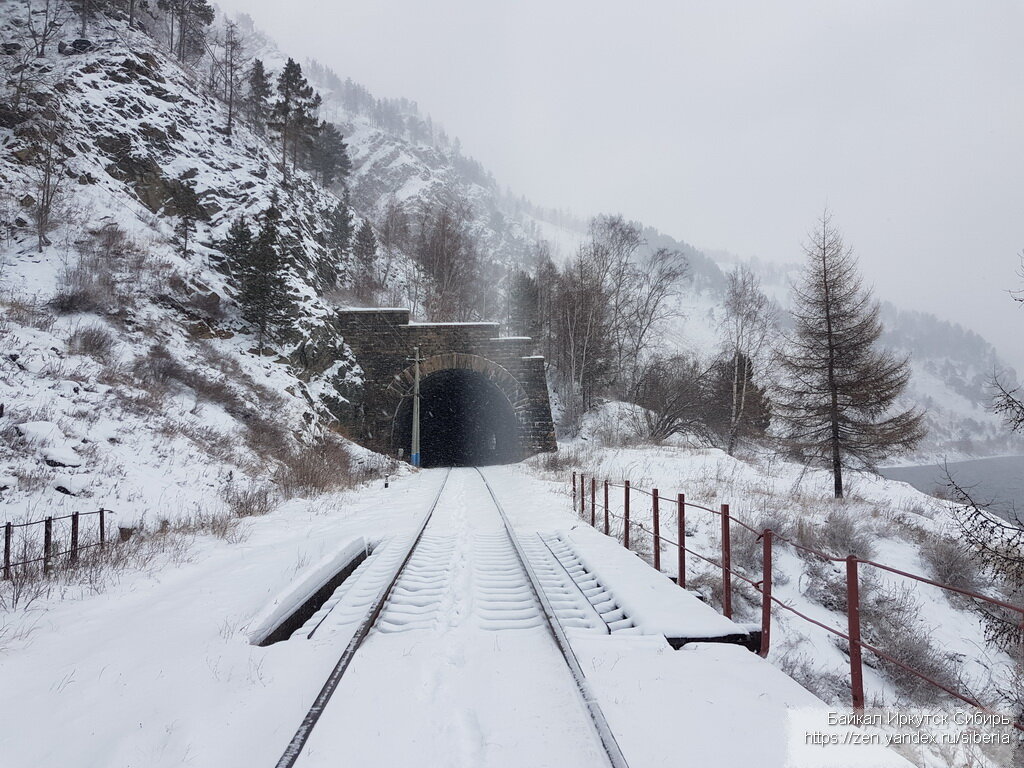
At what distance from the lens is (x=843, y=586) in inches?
328

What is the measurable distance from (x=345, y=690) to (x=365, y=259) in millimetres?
39755

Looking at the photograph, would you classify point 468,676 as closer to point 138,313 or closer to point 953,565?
point 953,565

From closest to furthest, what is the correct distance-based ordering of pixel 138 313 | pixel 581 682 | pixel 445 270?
pixel 581 682
pixel 138 313
pixel 445 270

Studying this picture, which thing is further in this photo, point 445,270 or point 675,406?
point 445,270

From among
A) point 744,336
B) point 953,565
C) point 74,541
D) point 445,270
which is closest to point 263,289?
point 74,541

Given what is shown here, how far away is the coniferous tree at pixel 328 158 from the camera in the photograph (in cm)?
4553

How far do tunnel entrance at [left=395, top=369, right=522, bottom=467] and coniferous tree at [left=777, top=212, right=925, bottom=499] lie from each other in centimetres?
1167

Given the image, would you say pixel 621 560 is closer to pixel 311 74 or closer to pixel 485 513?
pixel 485 513

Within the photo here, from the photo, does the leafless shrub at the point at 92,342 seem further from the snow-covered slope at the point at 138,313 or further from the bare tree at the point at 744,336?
the bare tree at the point at 744,336

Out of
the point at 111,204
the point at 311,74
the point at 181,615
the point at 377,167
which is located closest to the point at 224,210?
the point at 111,204

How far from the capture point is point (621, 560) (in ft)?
21.6

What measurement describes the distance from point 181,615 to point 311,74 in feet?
606

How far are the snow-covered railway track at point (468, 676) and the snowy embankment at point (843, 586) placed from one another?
6.93 ft

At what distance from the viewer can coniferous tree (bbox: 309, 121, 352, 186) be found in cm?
4553
